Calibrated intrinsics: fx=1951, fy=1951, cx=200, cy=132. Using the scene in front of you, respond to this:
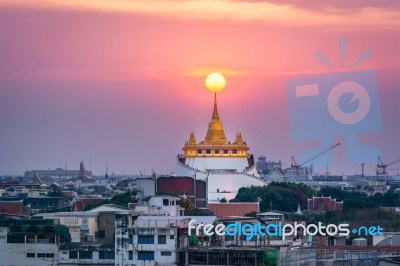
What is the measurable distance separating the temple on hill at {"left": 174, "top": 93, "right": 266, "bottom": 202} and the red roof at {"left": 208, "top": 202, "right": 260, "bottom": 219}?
14.3m

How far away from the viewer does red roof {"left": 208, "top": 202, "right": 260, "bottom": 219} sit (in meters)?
88.0

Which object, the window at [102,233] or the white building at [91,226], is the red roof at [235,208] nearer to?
the white building at [91,226]

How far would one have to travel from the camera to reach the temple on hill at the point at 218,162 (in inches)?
4242

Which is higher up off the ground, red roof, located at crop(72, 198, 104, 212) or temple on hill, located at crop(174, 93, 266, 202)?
temple on hill, located at crop(174, 93, 266, 202)

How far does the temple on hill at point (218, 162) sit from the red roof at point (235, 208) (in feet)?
47.0

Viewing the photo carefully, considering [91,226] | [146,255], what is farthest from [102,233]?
[146,255]

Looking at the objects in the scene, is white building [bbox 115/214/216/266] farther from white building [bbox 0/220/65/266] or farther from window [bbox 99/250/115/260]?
white building [bbox 0/220/65/266]

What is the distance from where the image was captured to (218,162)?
112m

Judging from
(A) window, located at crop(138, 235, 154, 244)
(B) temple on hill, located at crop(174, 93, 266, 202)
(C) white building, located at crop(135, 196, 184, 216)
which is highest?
(B) temple on hill, located at crop(174, 93, 266, 202)

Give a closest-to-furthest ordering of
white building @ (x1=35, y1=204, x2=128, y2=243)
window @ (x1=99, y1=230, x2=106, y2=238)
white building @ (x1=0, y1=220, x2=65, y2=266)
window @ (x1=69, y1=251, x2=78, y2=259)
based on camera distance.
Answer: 1. window @ (x1=69, y1=251, x2=78, y2=259)
2. white building @ (x1=0, y1=220, x2=65, y2=266)
3. white building @ (x1=35, y1=204, x2=128, y2=243)
4. window @ (x1=99, y1=230, x2=106, y2=238)

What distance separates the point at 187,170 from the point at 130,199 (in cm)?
Result: 2005

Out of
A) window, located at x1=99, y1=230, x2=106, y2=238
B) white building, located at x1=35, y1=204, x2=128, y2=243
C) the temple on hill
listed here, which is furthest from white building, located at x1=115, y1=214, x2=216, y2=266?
the temple on hill

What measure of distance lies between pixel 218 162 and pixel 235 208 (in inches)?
857

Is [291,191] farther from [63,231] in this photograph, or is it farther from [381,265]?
[381,265]
